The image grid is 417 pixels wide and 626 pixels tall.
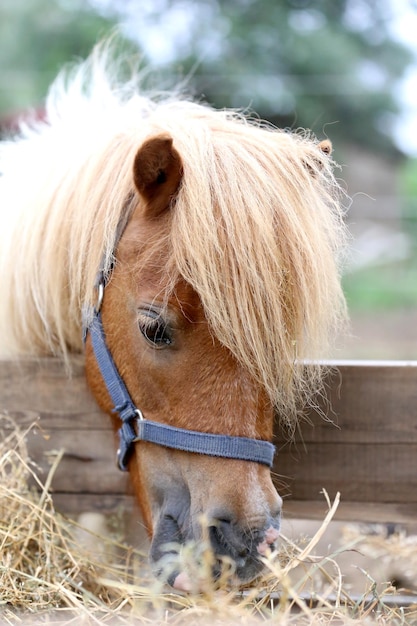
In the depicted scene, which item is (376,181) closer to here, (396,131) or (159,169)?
(396,131)

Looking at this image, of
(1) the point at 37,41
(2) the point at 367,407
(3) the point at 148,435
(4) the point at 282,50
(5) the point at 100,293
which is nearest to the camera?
(3) the point at 148,435

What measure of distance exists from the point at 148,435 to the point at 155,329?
25 centimetres

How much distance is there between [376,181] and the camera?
1636 cm

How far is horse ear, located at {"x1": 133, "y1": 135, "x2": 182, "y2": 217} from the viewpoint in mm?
1581

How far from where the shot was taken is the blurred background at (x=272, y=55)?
11578mm

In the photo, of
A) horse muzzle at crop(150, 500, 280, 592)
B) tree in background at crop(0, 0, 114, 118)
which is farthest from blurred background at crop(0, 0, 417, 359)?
horse muzzle at crop(150, 500, 280, 592)

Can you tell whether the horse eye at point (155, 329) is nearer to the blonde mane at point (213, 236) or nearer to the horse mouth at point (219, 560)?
the blonde mane at point (213, 236)

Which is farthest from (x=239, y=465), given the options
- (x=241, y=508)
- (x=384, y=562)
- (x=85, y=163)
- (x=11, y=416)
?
(x=85, y=163)

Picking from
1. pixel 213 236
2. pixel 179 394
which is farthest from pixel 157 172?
pixel 179 394

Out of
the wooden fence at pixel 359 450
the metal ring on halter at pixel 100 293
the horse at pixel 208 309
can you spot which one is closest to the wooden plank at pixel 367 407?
the wooden fence at pixel 359 450

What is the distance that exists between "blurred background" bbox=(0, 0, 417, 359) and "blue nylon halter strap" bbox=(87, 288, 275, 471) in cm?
968

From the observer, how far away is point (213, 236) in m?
1.53

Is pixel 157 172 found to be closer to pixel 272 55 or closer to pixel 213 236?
pixel 213 236

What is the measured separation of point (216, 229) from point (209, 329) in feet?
0.74
